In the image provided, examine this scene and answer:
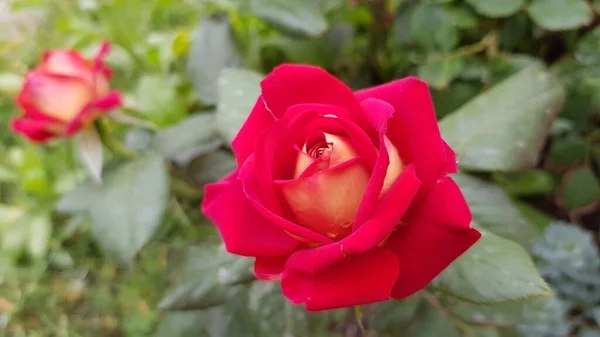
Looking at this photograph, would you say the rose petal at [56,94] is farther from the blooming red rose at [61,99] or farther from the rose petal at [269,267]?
the rose petal at [269,267]

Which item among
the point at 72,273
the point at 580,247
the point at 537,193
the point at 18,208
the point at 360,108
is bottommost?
the point at 72,273

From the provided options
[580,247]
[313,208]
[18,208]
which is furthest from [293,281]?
[18,208]

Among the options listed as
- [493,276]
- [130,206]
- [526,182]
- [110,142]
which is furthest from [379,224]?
[526,182]

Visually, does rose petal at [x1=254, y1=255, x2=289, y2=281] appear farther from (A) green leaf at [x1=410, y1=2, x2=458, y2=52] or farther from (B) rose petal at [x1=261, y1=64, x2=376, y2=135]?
(A) green leaf at [x1=410, y1=2, x2=458, y2=52]

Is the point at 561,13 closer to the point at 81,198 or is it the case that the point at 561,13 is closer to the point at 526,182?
the point at 526,182

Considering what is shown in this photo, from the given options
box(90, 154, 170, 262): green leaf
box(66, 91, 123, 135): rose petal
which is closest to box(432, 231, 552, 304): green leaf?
box(90, 154, 170, 262): green leaf

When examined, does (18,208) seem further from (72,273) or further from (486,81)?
(486,81)

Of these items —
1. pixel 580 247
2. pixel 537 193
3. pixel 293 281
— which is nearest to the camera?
pixel 293 281

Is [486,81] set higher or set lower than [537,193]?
higher
